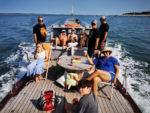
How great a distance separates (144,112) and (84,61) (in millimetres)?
2791

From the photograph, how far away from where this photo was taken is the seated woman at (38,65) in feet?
15.4

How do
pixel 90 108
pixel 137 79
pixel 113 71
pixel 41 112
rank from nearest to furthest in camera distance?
pixel 90 108, pixel 41 112, pixel 113 71, pixel 137 79

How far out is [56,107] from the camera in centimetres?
352

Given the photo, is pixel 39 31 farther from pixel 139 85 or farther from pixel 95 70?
pixel 139 85

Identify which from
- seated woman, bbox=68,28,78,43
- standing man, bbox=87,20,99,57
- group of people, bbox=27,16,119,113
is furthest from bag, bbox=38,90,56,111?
seated woman, bbox=68,28,78,43

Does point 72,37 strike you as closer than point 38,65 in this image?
No

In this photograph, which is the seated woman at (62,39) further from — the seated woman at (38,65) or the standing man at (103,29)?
the standing man at (103,29)

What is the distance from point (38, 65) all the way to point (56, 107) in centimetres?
177

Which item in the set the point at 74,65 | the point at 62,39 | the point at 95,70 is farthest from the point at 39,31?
the point at 95,70

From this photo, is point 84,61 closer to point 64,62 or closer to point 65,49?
→ point 64,62

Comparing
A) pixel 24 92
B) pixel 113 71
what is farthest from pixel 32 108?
pixel 113 71

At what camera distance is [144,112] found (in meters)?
4.84

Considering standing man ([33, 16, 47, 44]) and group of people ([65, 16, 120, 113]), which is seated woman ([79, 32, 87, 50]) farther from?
standing man ([33, 16, 47, 44])

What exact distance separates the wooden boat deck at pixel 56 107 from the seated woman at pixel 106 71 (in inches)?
20.7
